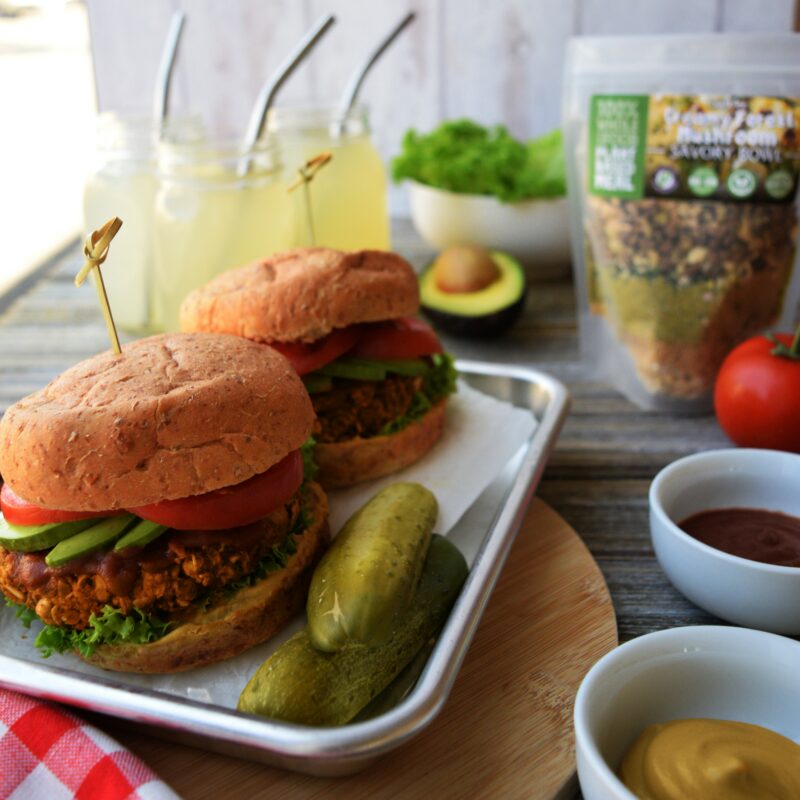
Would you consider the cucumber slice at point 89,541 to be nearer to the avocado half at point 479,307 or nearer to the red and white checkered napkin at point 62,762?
the red and white checkered napkin at point 62,762

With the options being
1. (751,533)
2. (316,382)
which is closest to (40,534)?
(316,382)

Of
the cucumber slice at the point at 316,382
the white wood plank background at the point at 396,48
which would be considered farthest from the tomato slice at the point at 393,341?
the white wood plank background at the point at 396,48

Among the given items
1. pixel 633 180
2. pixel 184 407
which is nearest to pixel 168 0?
pixel 633 180

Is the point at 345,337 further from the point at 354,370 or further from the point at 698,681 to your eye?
the point at 698,681

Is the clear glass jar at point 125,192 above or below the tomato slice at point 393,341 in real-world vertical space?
above

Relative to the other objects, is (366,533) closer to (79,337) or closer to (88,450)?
(88,450)

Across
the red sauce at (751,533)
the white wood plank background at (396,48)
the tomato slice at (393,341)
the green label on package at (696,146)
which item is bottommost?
the red sauce at (751,533)
